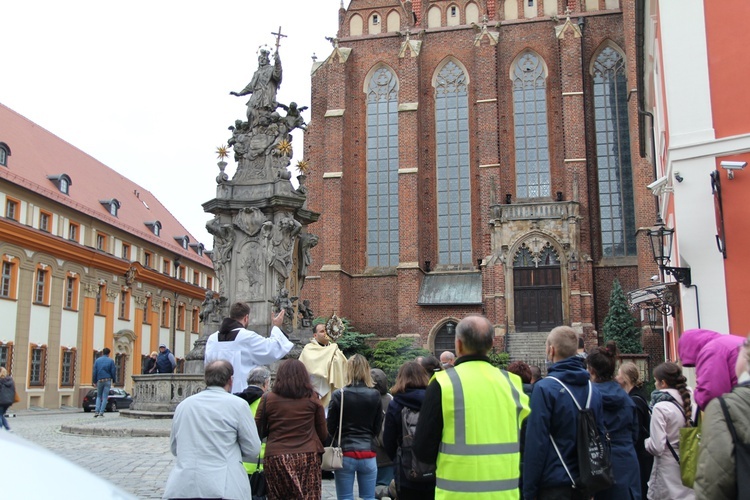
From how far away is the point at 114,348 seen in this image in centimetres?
3841

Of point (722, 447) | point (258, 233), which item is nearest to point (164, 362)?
point (258, 233)

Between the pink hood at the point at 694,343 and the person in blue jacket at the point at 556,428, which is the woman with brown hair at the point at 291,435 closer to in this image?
the person in blue jacket at the point at 556,428

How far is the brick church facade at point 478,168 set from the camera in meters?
33.6

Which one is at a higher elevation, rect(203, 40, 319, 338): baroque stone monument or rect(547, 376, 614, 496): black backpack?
rect(203, 40, 319, 338): baroque stone monument

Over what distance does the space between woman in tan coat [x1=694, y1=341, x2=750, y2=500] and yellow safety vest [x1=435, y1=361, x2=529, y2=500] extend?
3.45 ft

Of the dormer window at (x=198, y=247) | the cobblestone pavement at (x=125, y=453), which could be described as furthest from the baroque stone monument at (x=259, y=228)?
the dormer window at (x=198, y=247)

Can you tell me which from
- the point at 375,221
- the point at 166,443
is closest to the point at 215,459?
the point at 166,443

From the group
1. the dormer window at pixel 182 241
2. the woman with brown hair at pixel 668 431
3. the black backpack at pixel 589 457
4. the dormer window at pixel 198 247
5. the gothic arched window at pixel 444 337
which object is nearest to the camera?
the black backpack at pixel 589 457

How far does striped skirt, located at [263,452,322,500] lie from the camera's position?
5402mm

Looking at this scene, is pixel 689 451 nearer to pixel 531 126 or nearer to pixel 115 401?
pixel 115 401

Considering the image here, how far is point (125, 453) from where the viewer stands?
11227mm

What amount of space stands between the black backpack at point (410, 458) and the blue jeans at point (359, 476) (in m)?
0.98

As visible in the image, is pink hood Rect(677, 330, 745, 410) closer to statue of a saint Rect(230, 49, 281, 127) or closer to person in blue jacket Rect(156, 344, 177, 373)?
statue of a saint Rect(230, 49, 281, 127)

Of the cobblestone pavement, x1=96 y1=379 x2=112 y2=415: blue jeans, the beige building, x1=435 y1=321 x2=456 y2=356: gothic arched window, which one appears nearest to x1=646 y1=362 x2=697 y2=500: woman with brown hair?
the cobblestone pavement
